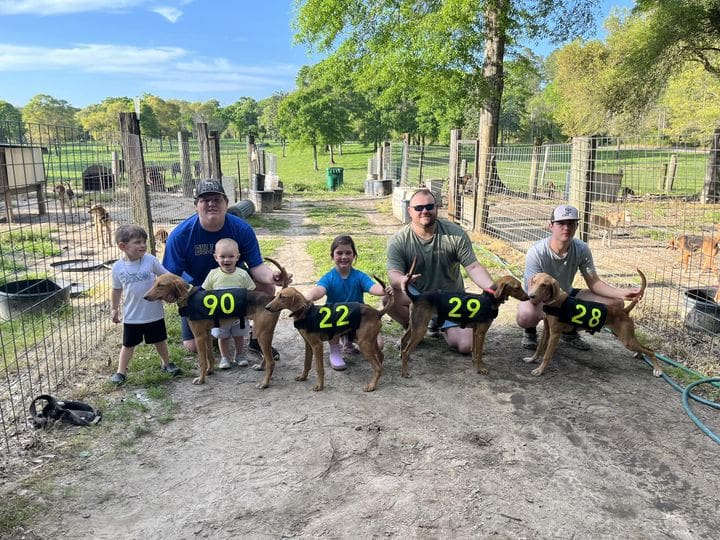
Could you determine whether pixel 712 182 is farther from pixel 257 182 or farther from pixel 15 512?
pixel 257 182

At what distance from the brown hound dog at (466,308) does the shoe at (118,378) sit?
7.83 feet

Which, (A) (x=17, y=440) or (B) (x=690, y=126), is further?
(B) (x=690, y=126)

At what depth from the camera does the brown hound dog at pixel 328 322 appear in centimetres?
395

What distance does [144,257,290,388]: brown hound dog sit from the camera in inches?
158

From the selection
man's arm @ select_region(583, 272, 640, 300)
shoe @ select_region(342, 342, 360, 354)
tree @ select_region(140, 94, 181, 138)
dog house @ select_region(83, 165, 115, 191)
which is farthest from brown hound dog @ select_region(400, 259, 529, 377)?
tree @ select_region(140, 94, 181, 138)

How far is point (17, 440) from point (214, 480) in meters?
1.46

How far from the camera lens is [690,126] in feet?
74.6

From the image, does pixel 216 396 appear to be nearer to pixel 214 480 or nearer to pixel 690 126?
pixel 214 480

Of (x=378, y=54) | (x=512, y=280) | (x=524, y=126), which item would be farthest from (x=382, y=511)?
(x=524, y=126)

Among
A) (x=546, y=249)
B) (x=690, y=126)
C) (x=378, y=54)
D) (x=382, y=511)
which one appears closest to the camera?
(x=382, y=511)

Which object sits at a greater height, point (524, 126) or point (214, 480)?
point (524, 126)

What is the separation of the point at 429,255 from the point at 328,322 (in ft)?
4.59

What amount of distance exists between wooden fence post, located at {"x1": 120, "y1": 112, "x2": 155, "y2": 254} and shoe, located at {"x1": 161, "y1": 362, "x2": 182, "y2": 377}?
2.44m

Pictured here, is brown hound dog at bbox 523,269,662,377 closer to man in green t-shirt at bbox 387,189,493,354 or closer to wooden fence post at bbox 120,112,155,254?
man in green t-shirt at bbox 387,189,493,354
